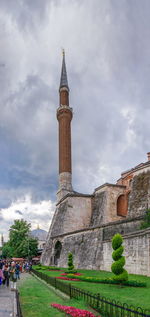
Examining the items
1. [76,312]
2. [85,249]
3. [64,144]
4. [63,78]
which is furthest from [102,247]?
[63,78]

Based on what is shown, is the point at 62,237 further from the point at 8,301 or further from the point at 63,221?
the point at 8,301

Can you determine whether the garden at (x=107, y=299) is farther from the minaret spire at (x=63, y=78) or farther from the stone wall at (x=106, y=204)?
the minaret spire at (x=63, y=78)

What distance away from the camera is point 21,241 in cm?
4497

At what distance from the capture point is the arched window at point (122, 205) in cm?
2997

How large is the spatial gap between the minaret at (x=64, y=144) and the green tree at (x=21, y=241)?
12.5 meters

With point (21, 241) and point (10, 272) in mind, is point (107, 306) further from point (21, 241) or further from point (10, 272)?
point (21, 241)

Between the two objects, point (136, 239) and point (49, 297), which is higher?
point (136, 239)

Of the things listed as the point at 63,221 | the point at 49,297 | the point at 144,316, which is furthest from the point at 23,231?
the point at 144,316

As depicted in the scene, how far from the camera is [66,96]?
41.5 metres

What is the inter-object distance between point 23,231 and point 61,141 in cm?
1930

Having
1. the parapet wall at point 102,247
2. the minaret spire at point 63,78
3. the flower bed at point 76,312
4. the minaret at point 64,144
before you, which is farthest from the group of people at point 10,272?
the minaret spire at point 63,78

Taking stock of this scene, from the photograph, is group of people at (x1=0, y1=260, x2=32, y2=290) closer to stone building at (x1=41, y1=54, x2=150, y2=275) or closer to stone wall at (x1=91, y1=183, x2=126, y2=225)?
stone building at (x1=41, y1=54, x2=150, y2=275)

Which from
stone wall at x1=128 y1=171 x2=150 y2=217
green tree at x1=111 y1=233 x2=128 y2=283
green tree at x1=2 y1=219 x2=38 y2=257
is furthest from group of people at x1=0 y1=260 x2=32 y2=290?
green tree at x1=2 y1=219 x2=38 y2=257

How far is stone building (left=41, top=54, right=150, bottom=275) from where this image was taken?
1558cm
